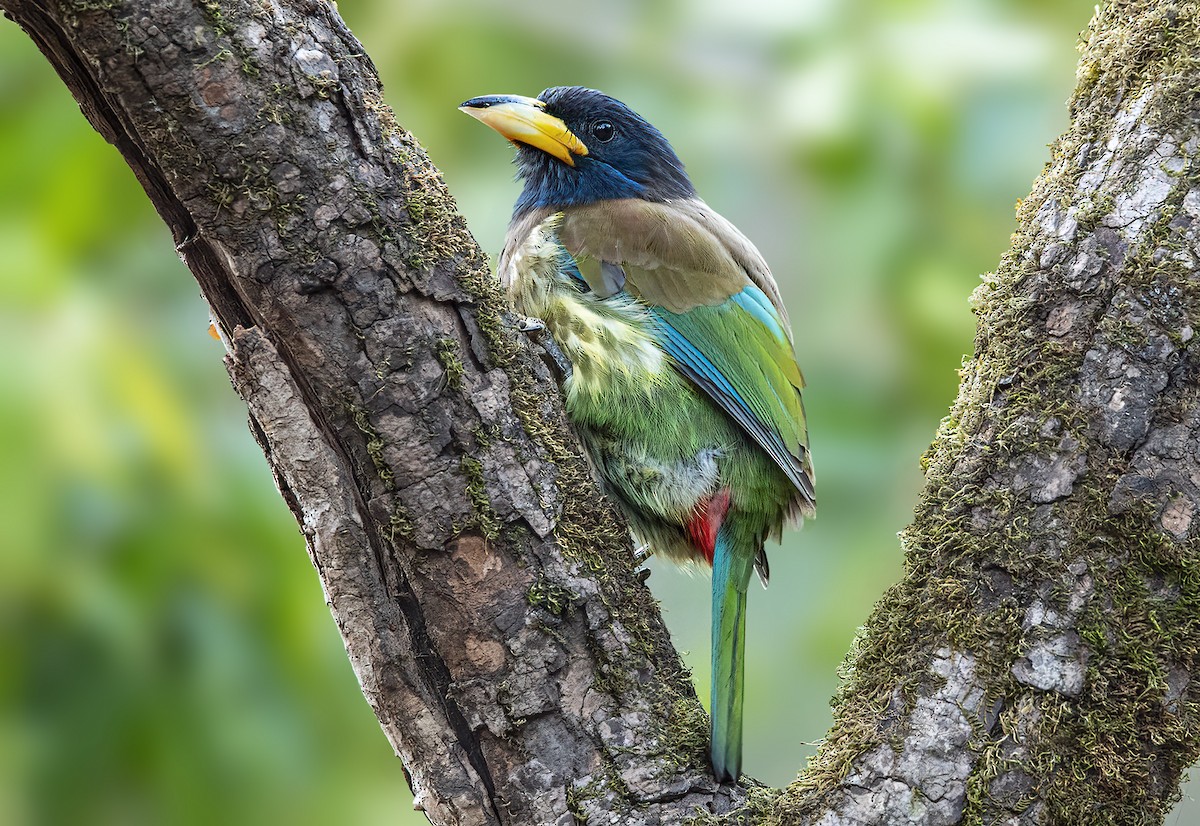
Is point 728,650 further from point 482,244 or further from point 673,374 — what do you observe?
point 482,244

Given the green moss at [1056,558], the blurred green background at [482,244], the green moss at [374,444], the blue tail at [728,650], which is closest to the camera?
the green moss at [1056,558]

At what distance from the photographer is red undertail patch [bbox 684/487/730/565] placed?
2385mm

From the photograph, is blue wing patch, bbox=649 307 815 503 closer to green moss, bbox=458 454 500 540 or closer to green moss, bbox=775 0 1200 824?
green moss, bbox=775 0 1200 824

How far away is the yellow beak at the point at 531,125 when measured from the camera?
2803 mm

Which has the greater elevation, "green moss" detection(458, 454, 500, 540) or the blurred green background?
the blurred green background

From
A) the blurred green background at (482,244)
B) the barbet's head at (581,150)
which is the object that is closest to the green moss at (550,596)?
the blurred green background at (482,244)

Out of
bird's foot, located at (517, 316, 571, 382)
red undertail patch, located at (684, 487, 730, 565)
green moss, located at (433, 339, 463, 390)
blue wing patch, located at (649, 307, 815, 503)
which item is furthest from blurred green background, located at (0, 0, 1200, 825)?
green moss, located at (433, 339, 463, 390)

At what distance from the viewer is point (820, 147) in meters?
3.86

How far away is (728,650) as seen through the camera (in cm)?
199

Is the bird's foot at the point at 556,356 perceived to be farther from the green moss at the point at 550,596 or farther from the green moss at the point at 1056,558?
the green moss at the point at 1056,558

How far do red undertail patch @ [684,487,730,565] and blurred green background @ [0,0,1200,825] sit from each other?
0.54 m

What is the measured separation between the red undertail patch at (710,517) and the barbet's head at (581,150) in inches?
35.2

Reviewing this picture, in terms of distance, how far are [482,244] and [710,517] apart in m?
1.55

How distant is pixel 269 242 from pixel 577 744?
2.83 ft
